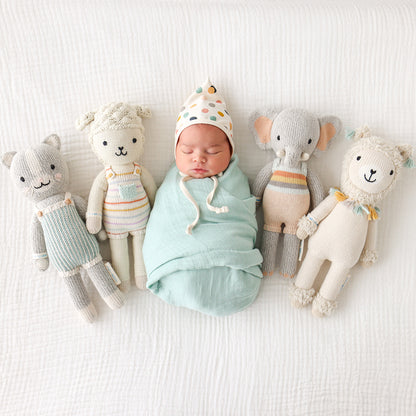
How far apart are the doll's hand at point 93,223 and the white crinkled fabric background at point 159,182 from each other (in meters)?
0.13

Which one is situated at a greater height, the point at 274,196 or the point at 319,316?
the point at 274,196

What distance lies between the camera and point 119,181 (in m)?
1.04

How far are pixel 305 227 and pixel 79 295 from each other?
27.1 inches

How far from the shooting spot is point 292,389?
110 centimetres

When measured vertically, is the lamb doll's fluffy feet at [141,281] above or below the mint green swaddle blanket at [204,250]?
below

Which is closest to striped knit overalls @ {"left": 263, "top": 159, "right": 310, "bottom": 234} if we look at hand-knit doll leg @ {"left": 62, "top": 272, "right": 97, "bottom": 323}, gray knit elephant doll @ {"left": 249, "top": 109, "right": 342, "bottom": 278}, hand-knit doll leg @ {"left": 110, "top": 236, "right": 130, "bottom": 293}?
gray knit elephant doll @ {"left": 249, "top": 109, "right": 342, "bottom": 278}

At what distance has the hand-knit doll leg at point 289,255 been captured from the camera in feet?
3.62

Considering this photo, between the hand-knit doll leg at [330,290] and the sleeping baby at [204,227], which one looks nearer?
the sleeping baby at [204,227]

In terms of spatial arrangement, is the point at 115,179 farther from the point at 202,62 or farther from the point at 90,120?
the point at 202,62

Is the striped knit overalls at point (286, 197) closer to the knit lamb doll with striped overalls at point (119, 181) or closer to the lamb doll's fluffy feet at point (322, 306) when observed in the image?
the lamb doll's fluffy feet at point (322, 306)

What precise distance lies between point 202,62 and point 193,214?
49cm

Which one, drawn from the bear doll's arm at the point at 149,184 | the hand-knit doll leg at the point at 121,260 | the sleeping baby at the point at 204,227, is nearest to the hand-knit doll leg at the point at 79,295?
the hand-knit doll leg at the point at 121,260

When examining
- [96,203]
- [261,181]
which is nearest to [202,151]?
[261,181]

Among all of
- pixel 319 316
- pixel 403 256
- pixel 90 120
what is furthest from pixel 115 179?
pixel 403 256
